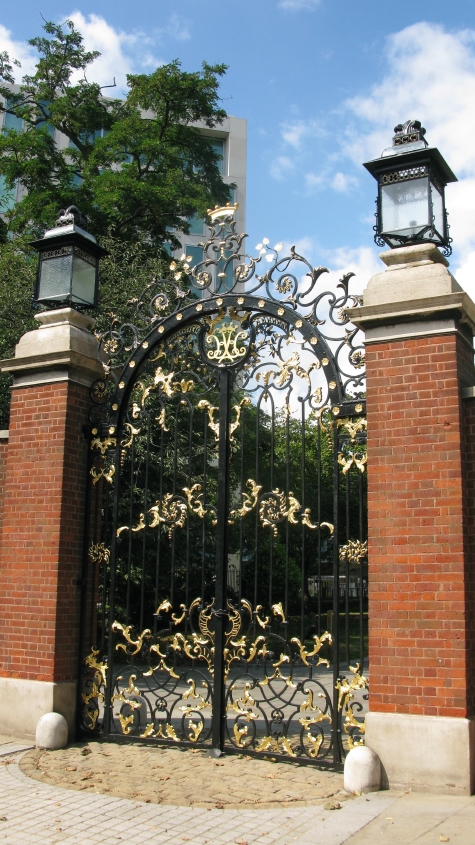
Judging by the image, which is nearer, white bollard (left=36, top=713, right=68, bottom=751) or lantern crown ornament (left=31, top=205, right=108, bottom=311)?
white bollard (left=36, top=713, right=68, bottom=751)

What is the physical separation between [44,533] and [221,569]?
1.79 meters

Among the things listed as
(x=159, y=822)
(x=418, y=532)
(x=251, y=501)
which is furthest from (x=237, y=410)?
(x=159, y=822)

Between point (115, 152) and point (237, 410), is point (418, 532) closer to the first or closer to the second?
point (237, 410)

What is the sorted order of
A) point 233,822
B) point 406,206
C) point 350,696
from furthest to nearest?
point 406,206 < point 350,696 < point 233,822

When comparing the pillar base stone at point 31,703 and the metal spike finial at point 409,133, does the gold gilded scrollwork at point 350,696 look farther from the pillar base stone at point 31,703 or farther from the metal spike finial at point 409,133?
the metal spike finial at point 409,133

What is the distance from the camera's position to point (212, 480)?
1291 cm

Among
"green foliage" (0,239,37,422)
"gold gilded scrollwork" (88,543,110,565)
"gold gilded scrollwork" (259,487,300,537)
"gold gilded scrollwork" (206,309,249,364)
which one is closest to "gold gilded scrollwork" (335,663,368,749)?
"gold gilded scrollwork" (259,487,300,537)

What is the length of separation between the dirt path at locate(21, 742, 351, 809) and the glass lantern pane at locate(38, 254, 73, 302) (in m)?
4.32

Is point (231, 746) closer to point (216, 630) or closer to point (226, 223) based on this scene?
point (216, 630)

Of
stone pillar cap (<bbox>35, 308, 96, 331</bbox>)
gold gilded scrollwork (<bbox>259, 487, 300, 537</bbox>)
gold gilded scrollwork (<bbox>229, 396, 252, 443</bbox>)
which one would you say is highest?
stone pillar cap (<bbox>35, 308, 96, 331</bbox>)

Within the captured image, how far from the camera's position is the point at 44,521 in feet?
23.7

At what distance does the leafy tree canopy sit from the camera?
15.3 metres

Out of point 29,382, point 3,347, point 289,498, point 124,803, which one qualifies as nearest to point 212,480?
point 3,347

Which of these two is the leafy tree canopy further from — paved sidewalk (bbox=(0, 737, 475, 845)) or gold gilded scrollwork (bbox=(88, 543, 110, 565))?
paved sidewalk (bbox=(0, 737, 475, 845))
